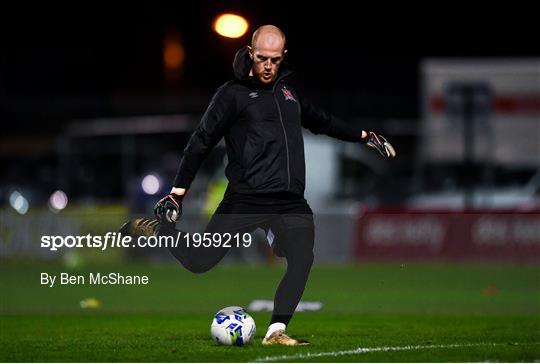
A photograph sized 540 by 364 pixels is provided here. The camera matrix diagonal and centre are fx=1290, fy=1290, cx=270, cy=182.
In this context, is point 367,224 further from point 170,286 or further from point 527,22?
point 527,22

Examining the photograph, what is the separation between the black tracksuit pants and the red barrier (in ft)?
35.0

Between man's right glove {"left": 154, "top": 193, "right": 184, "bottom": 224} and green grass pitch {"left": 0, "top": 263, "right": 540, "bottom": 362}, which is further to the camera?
man's right glove {"left": 154, "top": 193, "right": 184, "bottom": 224}

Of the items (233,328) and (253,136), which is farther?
(233,328)

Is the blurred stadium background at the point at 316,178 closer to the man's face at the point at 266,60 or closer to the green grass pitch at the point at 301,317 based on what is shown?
the green grass pitch at the point at 301,317

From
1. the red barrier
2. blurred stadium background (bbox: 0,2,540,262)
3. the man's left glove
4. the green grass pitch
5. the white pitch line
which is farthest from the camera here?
blurred stadium background (bbox: 0,2,540,262)

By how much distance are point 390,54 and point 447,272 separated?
636 inches

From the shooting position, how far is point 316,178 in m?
23.3

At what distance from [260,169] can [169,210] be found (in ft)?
2.25

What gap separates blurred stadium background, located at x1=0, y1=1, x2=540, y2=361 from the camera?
1142 cm

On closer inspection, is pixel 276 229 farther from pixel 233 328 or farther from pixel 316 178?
pixel 316 178

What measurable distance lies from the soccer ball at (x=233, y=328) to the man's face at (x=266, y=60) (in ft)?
5.32

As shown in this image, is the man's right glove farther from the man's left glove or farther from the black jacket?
the man's left glove

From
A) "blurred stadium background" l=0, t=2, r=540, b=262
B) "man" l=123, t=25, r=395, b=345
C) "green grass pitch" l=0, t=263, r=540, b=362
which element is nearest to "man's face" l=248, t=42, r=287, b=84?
"man" l=123, t=25, r=395, b=345

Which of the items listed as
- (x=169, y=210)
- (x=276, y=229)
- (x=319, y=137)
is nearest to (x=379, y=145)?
(x=276, y=229)
